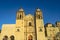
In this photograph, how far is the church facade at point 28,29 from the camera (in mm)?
32062

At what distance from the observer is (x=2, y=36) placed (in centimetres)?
3231

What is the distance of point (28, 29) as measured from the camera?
33.2m

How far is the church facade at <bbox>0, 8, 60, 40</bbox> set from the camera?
32.1 meters

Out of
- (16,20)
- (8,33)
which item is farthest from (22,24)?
(8,33)

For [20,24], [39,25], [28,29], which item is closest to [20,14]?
[20,24]

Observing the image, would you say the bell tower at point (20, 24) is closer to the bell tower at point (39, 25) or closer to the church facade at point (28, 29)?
the church facade at point (28, 29)

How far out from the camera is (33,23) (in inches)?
1335

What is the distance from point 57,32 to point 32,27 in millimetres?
6134

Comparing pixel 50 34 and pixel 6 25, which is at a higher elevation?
pixel 6 25

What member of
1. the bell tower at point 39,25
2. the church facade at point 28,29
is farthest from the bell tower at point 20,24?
the bell tower at point 39,25

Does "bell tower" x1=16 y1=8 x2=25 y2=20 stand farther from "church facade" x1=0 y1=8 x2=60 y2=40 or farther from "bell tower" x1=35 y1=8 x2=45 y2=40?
"bell tower" x1=35 y1=8 x2=45 y2=40

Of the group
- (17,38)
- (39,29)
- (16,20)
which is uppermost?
(16,20)

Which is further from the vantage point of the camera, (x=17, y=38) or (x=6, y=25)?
(x=6, y=25)

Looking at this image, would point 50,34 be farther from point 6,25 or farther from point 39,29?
point 6,25
